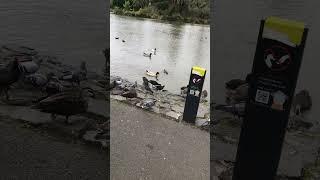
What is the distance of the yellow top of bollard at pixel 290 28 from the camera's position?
2.00 m

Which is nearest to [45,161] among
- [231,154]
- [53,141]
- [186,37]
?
[53,141]

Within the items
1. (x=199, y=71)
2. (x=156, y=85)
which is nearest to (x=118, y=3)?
(x=156, y=85)

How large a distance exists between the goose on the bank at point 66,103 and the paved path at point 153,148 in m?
Answer: 0.70

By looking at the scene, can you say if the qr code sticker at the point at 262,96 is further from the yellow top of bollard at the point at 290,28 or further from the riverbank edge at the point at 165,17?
the riverbank edge at the point at 165,17

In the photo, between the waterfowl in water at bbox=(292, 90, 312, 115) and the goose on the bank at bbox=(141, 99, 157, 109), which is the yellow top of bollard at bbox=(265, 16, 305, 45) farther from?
the goose on the bank at bbox=(141, 99, 157, 109)

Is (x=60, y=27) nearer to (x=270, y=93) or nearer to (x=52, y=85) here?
(x=52, y=85)

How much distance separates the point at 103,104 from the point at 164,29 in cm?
291

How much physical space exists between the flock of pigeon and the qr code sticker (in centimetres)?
149

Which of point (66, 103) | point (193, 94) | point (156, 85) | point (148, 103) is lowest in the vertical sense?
point (148, 103)

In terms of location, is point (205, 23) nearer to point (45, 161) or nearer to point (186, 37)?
point (186, 37)

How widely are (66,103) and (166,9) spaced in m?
3.12

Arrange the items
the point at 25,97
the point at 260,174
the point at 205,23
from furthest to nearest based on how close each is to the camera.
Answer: the point at 205,23, the point at 25,97, the point at 260,174

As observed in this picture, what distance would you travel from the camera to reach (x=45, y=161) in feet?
10.2

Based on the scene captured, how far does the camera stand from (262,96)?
2.18m
